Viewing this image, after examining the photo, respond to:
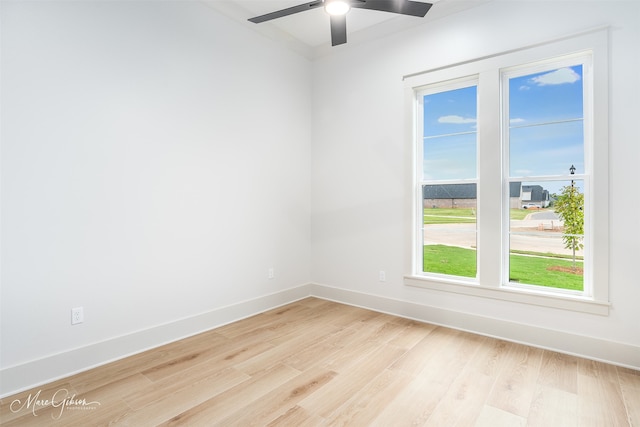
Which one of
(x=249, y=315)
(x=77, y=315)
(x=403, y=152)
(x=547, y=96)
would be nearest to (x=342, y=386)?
(x=249, y=315)

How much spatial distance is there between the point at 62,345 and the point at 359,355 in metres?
2.17

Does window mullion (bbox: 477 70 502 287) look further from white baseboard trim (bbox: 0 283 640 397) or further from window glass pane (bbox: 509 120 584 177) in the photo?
white baseboard trim (bbox: 0 283 640 397)

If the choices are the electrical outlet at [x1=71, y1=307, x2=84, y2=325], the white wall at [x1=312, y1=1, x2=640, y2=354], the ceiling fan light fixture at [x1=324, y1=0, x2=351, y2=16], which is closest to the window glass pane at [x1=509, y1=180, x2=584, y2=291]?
the white wall at [x1=312, y1=1, x2=640, y2=354]

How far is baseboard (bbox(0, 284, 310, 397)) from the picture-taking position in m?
2.12

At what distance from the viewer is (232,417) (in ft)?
6.17

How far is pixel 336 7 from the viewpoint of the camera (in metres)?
2.21

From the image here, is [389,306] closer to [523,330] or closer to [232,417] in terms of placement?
[523,330]

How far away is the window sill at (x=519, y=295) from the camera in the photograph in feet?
8.45

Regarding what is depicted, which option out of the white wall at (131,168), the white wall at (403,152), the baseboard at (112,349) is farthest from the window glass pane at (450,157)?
the baseboard at (112,349)

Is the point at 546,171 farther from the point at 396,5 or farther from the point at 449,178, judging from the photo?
the point at 396,5

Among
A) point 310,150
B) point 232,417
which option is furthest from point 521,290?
point 310,150

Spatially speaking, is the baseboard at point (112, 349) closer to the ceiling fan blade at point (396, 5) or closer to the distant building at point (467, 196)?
the distant building at point (467, 196)
